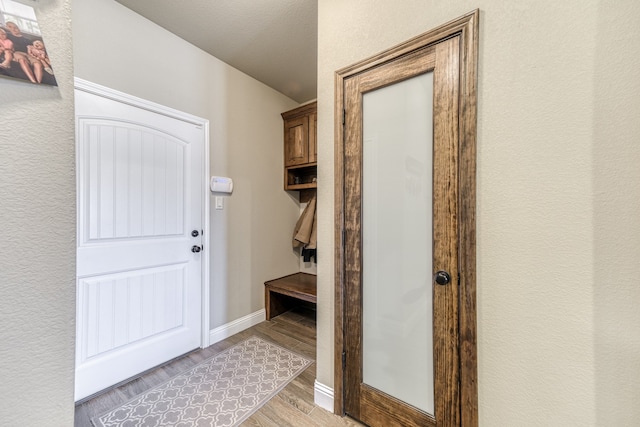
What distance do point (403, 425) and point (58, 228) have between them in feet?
5.35

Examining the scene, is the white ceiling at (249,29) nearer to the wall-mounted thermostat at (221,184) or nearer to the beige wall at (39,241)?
the wall-mounted thermostat at (221,184)

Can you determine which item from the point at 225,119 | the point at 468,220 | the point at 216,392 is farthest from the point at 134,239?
the point at 468,220

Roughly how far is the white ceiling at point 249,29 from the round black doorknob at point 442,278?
6.37 feet

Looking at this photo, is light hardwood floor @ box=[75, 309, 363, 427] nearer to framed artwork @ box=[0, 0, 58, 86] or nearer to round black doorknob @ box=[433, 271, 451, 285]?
round black doorknob @ box=[433, 271, 451, 285]

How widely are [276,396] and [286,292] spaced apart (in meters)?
1.03

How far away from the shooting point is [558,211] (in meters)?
0.89

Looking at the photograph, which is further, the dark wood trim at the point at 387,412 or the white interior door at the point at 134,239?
the white interior door at the point at 134,239

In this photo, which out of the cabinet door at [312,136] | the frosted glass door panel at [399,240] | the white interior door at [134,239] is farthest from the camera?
the cabinet door at [312,136]

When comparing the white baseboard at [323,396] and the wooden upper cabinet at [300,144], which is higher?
→ the wooden upper cabinet at [300,144]

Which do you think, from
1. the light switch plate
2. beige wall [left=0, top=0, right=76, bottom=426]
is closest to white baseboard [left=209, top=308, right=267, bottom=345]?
the light switch plate

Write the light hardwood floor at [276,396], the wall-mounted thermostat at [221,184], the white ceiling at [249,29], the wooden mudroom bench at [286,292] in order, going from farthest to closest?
the wooden mudroom bench at [286,292], the wall-mounted thermostat at [221,184], the white ceiling at [249,29], the light hardwood floor at [276,396]

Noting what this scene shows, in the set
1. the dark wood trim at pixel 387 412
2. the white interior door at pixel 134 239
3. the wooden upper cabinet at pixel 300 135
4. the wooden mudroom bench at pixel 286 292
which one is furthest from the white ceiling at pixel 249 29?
the dark wood trim at pixel 387 412

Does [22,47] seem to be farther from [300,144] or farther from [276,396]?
[300,144]

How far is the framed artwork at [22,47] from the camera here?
0.50 metres
